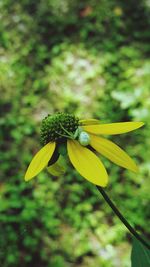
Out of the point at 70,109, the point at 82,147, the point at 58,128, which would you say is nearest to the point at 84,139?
the point at 82,147

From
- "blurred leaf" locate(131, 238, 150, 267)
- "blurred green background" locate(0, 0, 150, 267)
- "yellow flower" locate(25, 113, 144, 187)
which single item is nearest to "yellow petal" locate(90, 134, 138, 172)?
"yellow flower" locate(25, 113, 144, 187)

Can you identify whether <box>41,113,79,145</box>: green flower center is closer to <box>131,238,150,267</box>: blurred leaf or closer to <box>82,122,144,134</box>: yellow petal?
<box>82,122,144,134</box>: yellow petal

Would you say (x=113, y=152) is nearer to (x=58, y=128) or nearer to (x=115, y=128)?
(x=115, y=128)

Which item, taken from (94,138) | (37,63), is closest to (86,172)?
(94,138)

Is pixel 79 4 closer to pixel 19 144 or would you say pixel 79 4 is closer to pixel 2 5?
pixel 2 5

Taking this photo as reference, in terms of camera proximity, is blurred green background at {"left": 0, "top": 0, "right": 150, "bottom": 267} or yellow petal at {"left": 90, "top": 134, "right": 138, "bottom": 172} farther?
blurred green background at {"left": 0, "top": 0, "right": 150, "bottom": 267}

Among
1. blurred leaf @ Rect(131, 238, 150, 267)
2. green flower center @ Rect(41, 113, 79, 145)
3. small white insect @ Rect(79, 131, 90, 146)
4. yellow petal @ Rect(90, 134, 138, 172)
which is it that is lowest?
blurred leaf @ Rect(131, 238, 150, 267)
